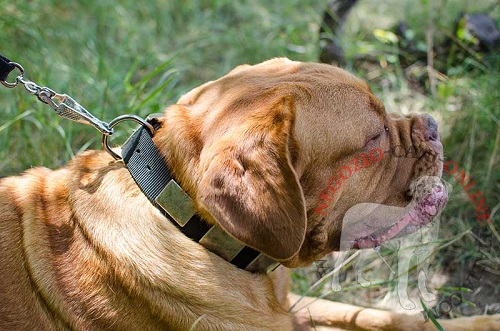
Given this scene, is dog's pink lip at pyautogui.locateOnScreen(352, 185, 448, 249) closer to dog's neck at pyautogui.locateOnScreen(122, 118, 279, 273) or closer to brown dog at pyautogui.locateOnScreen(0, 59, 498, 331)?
brown dog at pyautogui.locateOnScreen(0, 59, 498, 331)

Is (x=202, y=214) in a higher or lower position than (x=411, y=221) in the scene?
higher

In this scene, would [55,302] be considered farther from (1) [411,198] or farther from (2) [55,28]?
(2) [55,28]

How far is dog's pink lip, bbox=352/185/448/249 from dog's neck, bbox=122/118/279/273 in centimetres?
72

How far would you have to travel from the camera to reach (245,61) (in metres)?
6.53

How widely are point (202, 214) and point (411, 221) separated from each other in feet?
4.19

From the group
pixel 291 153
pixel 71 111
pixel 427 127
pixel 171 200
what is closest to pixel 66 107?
pixel 71 111

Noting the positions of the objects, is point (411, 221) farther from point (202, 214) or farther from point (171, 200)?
point (171, 200)

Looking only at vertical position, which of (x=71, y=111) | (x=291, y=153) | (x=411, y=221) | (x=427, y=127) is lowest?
(x=411, y=221)

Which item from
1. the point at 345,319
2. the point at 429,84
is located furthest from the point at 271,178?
the point at 429,84

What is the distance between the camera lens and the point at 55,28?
280 inches

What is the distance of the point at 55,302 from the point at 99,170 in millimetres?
679

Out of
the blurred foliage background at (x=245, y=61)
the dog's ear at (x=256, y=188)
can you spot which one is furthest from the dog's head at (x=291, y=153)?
the blurred foliage background at (x=245, y=61)

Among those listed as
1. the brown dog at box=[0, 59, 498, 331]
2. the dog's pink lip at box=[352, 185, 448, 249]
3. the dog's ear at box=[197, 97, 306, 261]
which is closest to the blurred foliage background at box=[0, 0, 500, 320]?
the dog's pink lip at box=[352, 185, 448, 249]

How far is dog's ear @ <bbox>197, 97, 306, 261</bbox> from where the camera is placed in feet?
8.63
